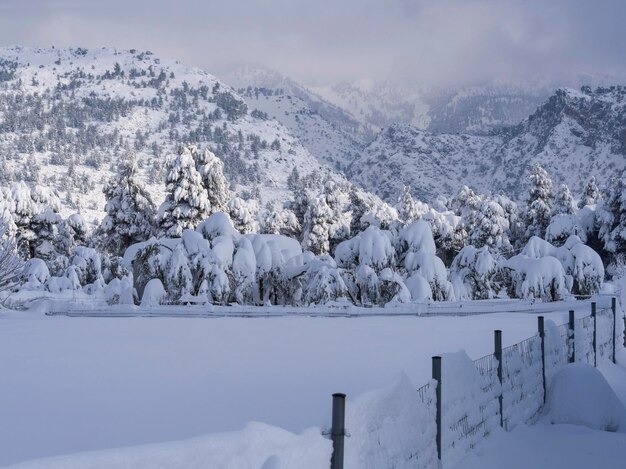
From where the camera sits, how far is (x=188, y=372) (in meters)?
10.3

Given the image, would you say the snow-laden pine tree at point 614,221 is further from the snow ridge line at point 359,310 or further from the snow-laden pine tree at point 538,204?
the snow ridge line at point 359,310

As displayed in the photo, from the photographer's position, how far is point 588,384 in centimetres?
1060

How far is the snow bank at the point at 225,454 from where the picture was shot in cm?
260

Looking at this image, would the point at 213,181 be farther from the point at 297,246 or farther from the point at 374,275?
the point at 374,275

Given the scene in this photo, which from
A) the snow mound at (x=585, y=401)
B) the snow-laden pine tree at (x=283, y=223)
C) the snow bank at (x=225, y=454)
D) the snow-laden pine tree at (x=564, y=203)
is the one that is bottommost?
the snow mound at (x=585, y=401)

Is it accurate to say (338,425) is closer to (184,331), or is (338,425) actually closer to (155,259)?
(184,331)

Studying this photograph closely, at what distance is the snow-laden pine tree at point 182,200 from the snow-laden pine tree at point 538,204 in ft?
105

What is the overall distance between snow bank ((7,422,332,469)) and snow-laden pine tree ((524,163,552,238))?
5447cm

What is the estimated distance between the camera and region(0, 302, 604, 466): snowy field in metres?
6.58

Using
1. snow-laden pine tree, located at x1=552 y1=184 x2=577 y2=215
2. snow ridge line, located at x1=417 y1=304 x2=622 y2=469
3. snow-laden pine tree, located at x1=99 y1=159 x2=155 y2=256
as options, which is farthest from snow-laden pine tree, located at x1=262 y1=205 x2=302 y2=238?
snow ridge line, located at x1=417 y1=304 x2=622 y2=469

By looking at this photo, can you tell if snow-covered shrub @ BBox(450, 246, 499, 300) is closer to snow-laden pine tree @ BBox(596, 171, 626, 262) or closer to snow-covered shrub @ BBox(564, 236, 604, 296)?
snow-covered shrub @ BBox(564, 236, 604, 296)

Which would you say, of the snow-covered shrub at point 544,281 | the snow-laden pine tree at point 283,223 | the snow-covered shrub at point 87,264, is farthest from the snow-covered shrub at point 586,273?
the snow-covered shrub at point 87,264

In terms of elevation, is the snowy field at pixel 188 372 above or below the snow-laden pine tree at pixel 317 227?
below

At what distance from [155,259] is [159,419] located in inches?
817
